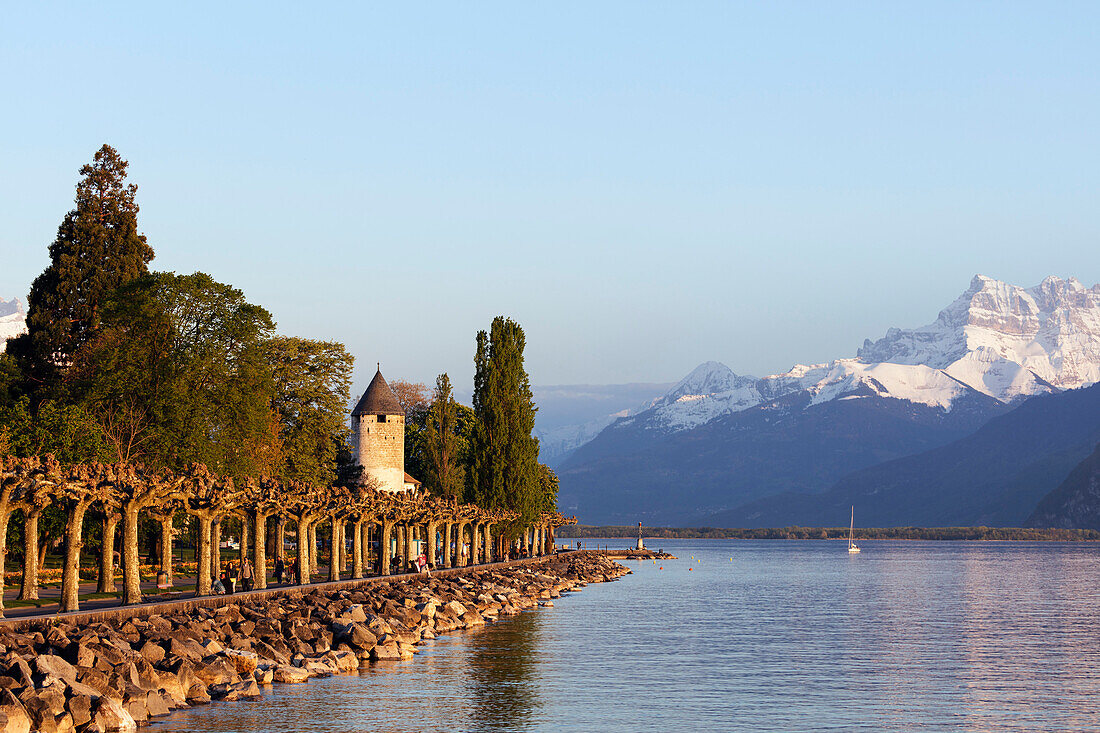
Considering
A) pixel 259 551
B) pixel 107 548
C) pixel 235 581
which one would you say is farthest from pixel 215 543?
pixel 107 548

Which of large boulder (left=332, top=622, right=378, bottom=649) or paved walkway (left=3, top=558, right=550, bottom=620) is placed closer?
paved walkway (left=3, top=558, right=550, bottom=620)

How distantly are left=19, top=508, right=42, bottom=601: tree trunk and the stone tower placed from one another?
5832 cm

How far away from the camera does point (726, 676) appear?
5172cm

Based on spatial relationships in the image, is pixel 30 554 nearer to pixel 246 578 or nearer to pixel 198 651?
pixel 198 651

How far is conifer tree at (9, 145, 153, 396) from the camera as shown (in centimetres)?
8562

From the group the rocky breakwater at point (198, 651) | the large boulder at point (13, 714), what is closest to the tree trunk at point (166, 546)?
the rocky breakwater at point (198, 651)

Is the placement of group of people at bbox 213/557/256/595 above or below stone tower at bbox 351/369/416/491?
below

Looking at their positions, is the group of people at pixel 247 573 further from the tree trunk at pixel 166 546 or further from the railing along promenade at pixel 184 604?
the tree trunk at pixel 166 546

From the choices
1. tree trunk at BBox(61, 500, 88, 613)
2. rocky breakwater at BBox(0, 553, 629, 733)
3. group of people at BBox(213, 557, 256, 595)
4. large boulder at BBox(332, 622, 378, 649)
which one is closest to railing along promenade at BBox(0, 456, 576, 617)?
tree trunk at BBox(61, 500, 88, 613)

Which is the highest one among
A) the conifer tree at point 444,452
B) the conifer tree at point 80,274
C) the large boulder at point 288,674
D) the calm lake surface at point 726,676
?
the conifer tree at point 80,274

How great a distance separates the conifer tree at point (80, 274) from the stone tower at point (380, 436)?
1055 inches

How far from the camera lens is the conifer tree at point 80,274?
281 ft

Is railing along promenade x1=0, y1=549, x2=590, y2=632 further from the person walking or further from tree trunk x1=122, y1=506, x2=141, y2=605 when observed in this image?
the person walking

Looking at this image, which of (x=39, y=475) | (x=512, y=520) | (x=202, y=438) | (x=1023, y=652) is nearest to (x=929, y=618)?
(x=1023, y=652)
